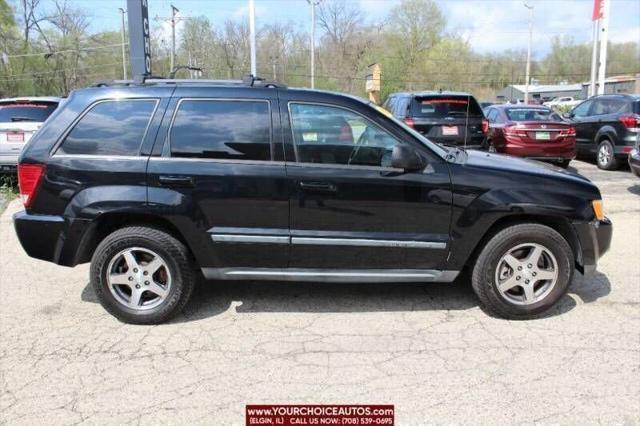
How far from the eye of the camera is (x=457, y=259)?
4.02 meters

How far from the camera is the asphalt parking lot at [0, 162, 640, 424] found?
2.96 metres

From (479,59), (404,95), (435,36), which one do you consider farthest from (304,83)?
(404,95)

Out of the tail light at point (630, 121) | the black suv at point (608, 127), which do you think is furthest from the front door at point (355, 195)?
the tail light at point (630, 121)

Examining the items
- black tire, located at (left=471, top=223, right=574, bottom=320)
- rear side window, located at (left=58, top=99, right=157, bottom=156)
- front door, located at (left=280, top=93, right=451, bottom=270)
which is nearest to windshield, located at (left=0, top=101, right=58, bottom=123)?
rear side window, located at (left=58, top=99, right=157, bottom=156)

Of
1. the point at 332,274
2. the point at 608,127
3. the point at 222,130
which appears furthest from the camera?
the point at 608,127

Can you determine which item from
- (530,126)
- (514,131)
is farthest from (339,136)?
(530,126)

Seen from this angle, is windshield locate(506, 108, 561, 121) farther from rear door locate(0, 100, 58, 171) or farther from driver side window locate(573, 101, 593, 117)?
rear door locate(0, 100, 58, 171)

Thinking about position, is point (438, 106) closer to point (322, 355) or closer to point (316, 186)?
point (316, 186)

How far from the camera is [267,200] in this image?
386 centimetres

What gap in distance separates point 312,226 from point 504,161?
1.72 metres

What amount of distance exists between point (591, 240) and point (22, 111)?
9133 millimetres

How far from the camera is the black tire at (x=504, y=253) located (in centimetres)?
395

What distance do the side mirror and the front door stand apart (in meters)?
0.06

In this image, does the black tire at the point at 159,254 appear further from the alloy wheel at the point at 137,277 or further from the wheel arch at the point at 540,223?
the wheel arch at the point at 540,223
